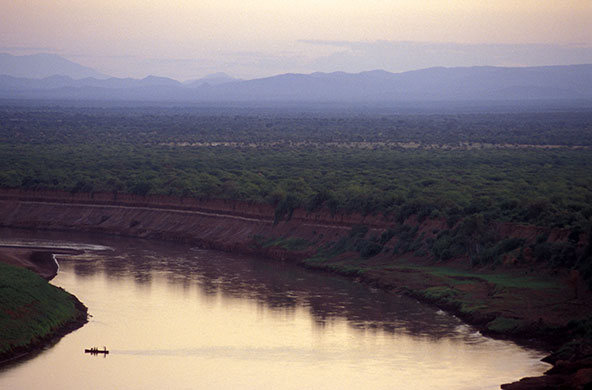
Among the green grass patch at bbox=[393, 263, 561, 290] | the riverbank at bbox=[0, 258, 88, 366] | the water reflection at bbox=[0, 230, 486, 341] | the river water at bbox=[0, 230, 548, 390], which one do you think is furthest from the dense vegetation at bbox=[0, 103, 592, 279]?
the riverbank at bbox=[0, 258, 88, 366]

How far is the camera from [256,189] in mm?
69750

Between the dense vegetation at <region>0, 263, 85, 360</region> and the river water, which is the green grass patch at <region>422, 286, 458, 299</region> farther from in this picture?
the dense vegetation at <region>0, 263, 85, 360</region>

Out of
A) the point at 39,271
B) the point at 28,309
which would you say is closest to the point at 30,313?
the point at 28,309

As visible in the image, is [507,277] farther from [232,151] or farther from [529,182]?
[232,151]

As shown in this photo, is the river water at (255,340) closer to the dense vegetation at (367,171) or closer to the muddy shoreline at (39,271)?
the muddy shoreline at (39,271)

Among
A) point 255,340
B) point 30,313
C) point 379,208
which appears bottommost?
point 255,340

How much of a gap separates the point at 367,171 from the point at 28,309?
1870 inches

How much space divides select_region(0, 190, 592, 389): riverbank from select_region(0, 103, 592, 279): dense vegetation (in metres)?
0.56

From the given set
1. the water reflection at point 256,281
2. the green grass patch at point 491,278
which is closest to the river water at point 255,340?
the water reflection at point 256,281

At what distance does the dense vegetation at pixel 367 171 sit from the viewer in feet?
171

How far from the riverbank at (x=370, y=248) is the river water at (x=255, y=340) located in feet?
4.54

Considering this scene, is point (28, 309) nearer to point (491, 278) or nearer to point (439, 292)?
point (439, 292)

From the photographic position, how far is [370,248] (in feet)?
180

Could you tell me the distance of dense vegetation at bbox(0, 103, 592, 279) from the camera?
5225 centimetres
